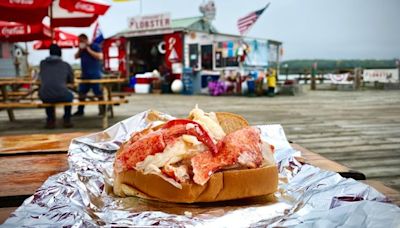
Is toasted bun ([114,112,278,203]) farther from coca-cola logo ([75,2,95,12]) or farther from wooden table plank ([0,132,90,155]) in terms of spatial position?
coca-cola logo ([75,2,95,12])

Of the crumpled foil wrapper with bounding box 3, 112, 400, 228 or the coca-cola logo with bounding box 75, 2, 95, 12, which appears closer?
the crumpled foil wrapper with bounding box 3, 112, 400, 228

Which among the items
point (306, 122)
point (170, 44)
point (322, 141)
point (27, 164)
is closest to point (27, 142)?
point (27, 164)

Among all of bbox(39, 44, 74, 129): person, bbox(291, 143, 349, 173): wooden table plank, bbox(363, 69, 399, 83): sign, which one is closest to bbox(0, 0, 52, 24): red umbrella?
bbox(39, 44, 74, 129): person

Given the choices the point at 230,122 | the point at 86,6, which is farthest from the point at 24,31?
the point at 230,122

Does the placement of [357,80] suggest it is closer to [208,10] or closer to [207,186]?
[208,10]

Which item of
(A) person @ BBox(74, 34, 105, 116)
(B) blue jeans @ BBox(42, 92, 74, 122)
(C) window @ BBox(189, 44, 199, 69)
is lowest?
(B) blue jeans @ BBox(42, 92, 74, 122)

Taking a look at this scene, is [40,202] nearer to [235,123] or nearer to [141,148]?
[141,148]

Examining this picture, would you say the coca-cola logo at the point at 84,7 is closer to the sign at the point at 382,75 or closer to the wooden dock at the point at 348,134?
the wooden dock at the point at 348,134
